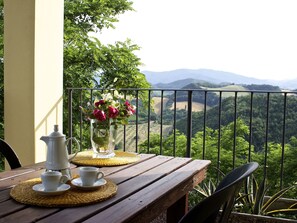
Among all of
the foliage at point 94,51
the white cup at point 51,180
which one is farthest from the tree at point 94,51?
the white cup at point 51,180

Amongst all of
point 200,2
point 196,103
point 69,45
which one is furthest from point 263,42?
point 69,45

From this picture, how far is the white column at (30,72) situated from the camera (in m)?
3.28

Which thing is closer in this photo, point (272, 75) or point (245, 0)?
point (272, 75)

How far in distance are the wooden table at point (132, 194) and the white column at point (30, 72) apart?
5.12 ft

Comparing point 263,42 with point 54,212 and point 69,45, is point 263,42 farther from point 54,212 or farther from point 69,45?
point 54,212

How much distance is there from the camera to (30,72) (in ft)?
10.7

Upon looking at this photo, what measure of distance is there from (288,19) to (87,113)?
4724mm

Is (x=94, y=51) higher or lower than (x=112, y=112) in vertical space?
higher

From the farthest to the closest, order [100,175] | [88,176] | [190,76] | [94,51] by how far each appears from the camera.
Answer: [94,51]
[190,76]
[100,175]
[88,176]

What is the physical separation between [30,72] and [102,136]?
1.65 meters

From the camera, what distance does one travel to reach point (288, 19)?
5.72 metres

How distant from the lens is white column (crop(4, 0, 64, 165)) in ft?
10.8

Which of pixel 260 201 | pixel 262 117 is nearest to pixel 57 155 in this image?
pixel 260 201

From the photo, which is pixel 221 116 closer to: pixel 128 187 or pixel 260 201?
pixel 260 201
